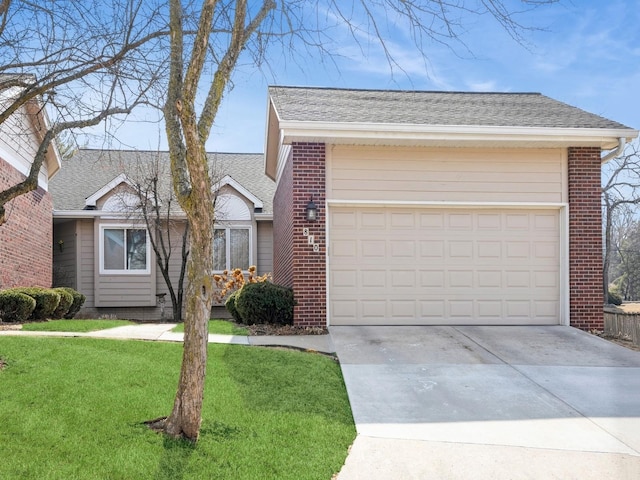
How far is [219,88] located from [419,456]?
360 cm

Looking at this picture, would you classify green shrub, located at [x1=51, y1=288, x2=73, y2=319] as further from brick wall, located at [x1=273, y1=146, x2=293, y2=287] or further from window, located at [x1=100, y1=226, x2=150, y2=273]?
brick wall, located at [x1=273, y1=146, x2=293, y2=287]

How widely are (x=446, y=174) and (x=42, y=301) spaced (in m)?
8.66

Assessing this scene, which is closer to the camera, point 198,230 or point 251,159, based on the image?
point 198,230

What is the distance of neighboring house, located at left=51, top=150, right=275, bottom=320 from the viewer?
17750 millimetres

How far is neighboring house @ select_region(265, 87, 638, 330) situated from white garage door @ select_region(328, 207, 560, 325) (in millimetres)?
19

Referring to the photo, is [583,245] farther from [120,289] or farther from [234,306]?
[120,289]

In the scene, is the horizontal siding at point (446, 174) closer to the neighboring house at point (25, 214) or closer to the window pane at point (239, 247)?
the neighboring house at point (25, 214)

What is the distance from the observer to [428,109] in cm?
1248

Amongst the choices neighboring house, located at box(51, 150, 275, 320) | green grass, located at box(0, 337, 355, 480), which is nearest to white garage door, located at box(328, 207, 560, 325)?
green grass, located at box(0, 337, 355, 480)

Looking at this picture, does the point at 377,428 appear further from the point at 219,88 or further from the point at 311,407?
the point at 219,88

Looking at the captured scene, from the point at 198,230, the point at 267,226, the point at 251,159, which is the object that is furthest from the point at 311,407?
the point at 251,159

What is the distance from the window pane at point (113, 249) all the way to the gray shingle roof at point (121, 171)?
118 cm

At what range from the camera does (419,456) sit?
519cm

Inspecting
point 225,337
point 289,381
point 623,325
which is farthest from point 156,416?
point 623,325
